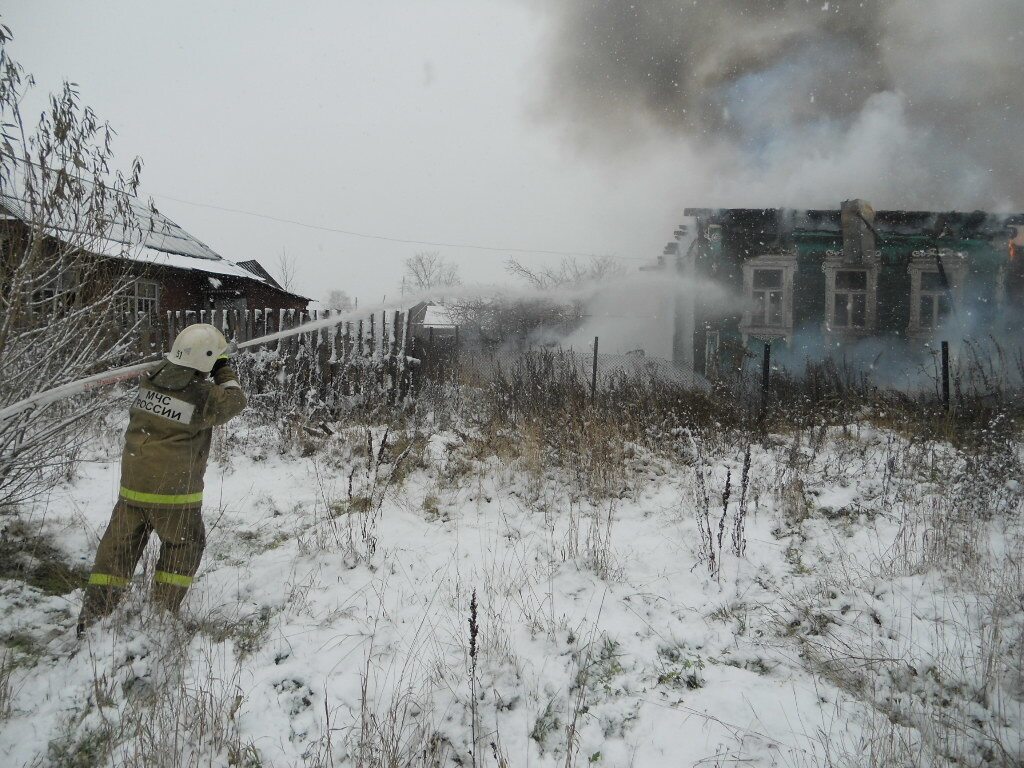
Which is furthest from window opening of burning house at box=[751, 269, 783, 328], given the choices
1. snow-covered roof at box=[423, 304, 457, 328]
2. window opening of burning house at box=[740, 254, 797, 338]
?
snow-covered roof at box=[423, 304, 457, 328]

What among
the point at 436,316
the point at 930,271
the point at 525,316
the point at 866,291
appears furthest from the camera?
the point at 436,316

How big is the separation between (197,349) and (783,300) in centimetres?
1386

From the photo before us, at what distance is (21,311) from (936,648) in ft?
16.6

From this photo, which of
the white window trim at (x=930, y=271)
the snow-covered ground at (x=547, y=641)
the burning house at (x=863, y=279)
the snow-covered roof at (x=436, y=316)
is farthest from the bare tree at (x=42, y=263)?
the snow-covered roof at (x=436, y=316)

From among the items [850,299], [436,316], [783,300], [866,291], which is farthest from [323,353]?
[436,316]

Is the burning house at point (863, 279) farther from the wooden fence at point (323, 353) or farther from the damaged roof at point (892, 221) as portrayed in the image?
the wooden fence at point (323, 353)

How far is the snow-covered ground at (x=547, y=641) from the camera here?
1972 mm

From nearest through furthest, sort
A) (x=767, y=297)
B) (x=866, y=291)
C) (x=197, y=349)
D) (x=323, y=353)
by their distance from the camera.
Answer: (x=197, y=349) → (x=323, y=353) → (x=866, y=291) → (x=767, y=297)

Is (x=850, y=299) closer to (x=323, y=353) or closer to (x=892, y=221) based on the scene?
(x=892, y=221)

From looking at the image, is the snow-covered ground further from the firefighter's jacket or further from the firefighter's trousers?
the firefighter's jacket

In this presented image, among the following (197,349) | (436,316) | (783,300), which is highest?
(436,316)

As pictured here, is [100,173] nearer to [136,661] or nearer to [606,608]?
[136,661]

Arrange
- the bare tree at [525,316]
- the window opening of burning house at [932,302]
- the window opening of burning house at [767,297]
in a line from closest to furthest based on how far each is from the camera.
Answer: the window opening of burning house at [932,302], the window opening of burning house at [767,297], the bare tree at [525,316]

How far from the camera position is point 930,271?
12859 millimetres
